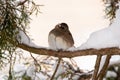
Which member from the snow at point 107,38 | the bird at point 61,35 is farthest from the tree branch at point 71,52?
the bird at point 61,35

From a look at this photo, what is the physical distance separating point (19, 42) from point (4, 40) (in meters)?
0.08

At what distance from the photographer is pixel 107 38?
1.65 metres

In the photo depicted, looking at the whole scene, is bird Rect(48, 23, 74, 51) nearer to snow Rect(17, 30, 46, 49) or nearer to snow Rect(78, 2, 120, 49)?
snow Rect(17, 30, 46, 49)

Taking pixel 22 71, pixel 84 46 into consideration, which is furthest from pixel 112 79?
pixel 84 46

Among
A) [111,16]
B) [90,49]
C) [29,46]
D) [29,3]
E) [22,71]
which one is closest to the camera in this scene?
[90,49]

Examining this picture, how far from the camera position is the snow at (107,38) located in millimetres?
1587

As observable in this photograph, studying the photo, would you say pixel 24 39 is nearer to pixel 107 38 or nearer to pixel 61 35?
pixel 107 38

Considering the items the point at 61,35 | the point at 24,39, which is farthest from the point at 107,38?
the point at 61,35

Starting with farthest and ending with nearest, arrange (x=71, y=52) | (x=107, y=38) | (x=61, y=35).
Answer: (x=61, y=35) < (x=71, y=52) < (x=107, y=38)

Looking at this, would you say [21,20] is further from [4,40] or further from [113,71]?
[113,71]

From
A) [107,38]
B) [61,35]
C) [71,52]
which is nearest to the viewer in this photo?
[107,38]

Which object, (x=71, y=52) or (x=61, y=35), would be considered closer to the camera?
(x=71, y=52)

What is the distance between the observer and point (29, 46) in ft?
5.91

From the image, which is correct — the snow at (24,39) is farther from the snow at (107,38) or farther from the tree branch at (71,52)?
the snow at (107,38)
